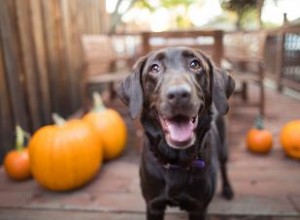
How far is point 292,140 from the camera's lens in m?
2.92

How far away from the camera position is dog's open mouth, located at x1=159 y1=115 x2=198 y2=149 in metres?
1.50

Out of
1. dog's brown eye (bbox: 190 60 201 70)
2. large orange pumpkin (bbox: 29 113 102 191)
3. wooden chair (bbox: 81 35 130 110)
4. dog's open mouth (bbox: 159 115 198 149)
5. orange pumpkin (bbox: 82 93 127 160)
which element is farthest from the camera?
wooden chair (bbox: 81 35 130 110)

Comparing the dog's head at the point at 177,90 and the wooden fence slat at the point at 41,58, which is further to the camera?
the wooden fence slat at the point at 41,58

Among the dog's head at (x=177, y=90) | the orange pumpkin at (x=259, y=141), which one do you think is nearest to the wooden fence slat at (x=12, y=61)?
the dog's head at (x=177, y=90)

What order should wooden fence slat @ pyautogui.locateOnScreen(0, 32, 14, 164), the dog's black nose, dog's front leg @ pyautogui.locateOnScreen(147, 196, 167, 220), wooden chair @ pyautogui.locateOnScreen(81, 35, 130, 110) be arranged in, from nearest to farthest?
the dog's black nose, dog's front leg @ pyautogui.locateOnScreen(147, 196, 167, 220), wooden fence slat @ pyautogui.locateOnScreen(0, 32, 14, 164), wooden chair @ pyautogui.locateOnScreen(81, 35, 130, 110)

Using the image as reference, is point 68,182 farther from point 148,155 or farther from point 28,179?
point 148,155

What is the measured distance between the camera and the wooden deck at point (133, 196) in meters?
2.24

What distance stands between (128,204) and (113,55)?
2712 millimetres

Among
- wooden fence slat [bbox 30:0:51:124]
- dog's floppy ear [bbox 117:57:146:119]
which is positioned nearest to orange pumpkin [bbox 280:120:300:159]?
dog's floppy ear [bbox 117:57:146:119]

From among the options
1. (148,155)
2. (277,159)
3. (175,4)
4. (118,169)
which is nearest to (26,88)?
(118,169)

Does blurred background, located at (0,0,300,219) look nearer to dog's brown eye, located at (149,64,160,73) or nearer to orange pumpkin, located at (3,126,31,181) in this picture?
orange pumpkin, located at (3,126,31,181)

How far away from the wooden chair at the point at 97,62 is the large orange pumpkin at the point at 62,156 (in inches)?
51.1

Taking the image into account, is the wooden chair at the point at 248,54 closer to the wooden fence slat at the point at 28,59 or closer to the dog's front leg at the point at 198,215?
the wooden fence slat at the point at 28,59

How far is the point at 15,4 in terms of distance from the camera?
10.1 feet
